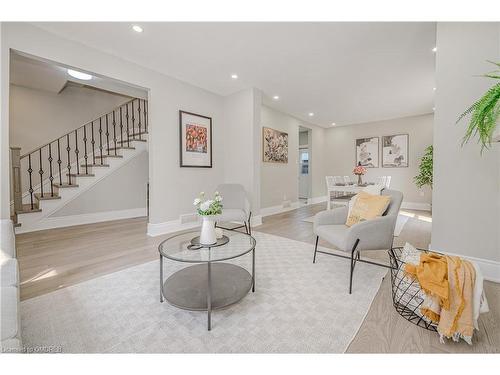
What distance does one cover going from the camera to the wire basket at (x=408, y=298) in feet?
4.75

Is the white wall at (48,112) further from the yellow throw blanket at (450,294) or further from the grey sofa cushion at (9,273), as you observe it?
the yellow throw blanket at (450,294)

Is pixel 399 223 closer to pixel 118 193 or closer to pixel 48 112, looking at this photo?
pixel 118 193

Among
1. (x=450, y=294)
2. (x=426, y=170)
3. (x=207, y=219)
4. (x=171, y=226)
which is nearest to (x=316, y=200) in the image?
(x=426, y=170)

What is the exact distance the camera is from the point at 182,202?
3.90 meters

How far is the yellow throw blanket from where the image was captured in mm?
1236

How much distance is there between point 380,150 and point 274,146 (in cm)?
341

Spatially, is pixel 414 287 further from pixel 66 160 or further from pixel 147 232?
pixel 66 160

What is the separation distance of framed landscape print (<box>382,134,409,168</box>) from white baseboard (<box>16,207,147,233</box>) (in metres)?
6.72

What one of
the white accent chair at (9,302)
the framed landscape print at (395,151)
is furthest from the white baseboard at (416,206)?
the white accent chair at (9,302)

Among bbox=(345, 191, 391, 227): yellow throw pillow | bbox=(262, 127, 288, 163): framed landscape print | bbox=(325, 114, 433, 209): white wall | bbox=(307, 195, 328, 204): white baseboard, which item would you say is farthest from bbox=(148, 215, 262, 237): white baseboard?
bbox=(325, 114, 433, 209): white wall

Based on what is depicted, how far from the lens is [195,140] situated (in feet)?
13.2

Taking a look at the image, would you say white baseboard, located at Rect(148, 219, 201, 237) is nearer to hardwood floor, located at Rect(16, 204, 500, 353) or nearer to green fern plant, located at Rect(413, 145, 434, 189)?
hardwood floor, located at Rect(16, 204, 500, 353)

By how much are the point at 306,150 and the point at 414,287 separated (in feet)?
22.2
